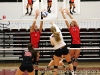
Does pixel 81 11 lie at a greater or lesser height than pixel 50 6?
lesser

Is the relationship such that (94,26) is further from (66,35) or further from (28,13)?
(28,13)

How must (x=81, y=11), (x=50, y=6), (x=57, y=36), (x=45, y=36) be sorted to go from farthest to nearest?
1. (x=45, y=36)
2. (x=81, y=11)
3. (x=50, y=6)
4. (x=57, y=36)

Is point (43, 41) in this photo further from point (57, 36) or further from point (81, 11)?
point (57, 36)

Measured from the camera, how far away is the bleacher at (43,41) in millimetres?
12938

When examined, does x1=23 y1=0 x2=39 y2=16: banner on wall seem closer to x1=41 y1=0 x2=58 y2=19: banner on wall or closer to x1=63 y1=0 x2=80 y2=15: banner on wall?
x1=41 y1=0 x2=58 y2=19: banner on wall

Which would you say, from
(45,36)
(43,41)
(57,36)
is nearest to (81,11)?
(45,36)

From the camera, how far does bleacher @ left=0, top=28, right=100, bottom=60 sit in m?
12.9

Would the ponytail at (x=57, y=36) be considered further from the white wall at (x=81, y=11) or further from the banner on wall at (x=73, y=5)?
the white wall at (x=81, y=11)

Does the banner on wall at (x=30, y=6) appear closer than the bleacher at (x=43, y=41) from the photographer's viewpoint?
Yes

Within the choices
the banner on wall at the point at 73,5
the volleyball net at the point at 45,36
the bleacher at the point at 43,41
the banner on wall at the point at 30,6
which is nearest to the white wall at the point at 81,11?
the volleyball net at the point at 45,36

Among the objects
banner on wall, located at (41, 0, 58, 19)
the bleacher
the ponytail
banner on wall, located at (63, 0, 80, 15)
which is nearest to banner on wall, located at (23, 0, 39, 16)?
banner on wall, located at (41, 0, 58, 19)

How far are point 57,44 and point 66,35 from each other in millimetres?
6005

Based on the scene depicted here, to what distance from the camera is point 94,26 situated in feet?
42.6

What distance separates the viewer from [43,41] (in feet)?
42.9
